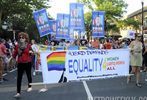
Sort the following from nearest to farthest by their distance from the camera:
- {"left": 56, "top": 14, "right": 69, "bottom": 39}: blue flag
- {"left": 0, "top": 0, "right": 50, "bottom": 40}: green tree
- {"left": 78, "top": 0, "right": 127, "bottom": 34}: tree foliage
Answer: {"left": 56, "top": 14, "right": 69, "bottom": 39}: blue flag < {"left": 0, "top": 0, "right": 50, "bottom": 40}: green tree < {"left": 78, "top": 0, "right": 127, "bottom": 34}: tree foliage

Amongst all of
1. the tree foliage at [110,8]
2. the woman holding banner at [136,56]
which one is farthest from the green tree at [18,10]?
the woman holding banner at [136,56]

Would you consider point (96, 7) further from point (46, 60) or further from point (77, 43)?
point (46, 60)

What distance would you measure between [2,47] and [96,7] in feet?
216

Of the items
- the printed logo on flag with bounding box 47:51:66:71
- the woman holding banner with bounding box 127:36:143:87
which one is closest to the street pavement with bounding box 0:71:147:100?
the woman holding banner with bounding box 127:36:143:87

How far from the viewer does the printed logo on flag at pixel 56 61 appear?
45.2 feet

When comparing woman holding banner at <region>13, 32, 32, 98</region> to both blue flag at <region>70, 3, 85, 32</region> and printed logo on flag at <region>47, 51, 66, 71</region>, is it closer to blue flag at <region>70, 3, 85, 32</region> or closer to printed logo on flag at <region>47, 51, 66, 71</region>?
printed logo on flag at <region>47, 51, 66, 71</region>

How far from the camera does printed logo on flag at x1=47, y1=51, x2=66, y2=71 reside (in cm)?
1378

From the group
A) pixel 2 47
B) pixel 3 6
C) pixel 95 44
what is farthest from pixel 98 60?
pixel 3 6

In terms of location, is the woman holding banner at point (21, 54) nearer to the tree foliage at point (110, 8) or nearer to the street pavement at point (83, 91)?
the street pavement at point (83, 91)

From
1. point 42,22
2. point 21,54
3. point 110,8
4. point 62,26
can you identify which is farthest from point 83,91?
point 110,8

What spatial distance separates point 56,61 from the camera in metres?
13.8

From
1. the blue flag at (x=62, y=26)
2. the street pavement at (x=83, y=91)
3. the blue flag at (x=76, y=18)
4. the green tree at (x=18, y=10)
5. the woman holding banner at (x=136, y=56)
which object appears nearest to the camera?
the street pavement at (x=83, y=91)

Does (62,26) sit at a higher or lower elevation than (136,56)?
higher

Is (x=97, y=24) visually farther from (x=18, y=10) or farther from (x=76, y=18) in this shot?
(x=18, y=10)
